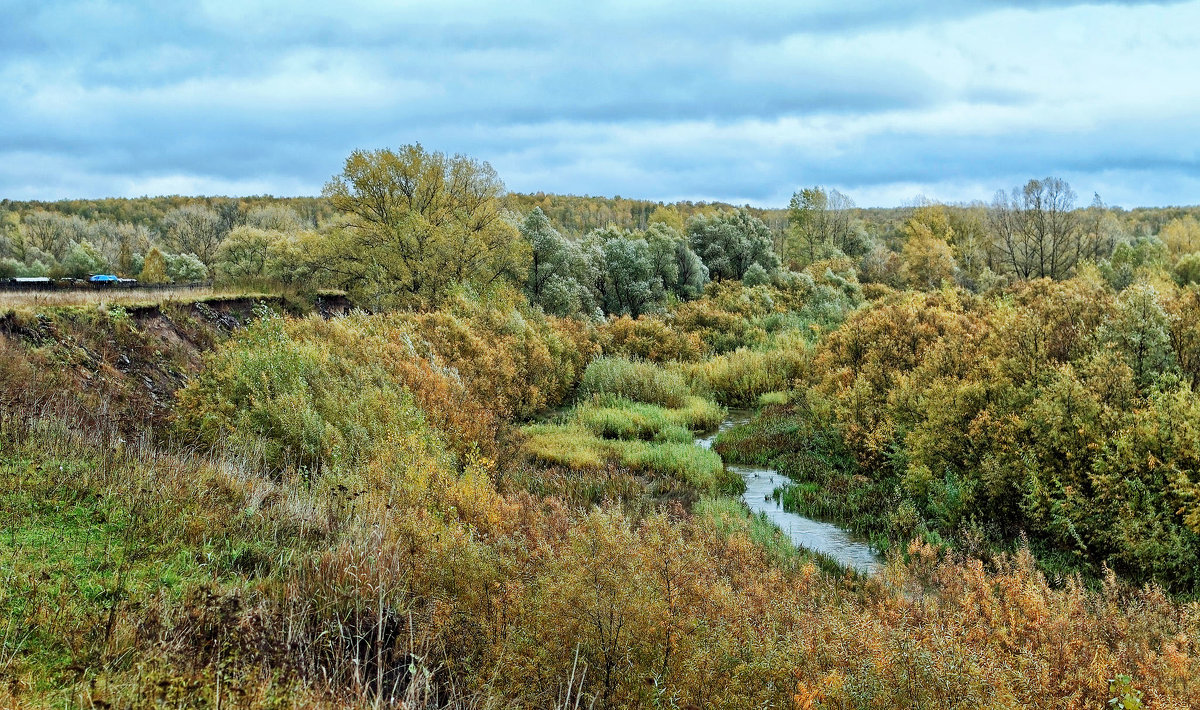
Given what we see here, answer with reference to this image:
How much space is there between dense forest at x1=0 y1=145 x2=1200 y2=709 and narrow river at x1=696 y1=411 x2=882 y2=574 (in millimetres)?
341

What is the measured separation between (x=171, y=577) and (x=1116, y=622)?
736 cm

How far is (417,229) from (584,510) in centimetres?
2686

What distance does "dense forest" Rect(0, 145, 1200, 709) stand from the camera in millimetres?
4508

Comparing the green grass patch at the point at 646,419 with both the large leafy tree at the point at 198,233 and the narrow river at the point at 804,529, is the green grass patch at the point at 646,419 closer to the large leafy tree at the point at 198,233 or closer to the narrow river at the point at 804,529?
the narrow river at the point at 804,529

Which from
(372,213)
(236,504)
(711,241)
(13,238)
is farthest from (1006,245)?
(13,238)

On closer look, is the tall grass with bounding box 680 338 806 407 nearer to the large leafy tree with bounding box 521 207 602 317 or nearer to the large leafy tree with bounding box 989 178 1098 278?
the large leafy tree with bounding box 521 207 602 317

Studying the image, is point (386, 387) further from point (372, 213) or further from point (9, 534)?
point (372, 213)

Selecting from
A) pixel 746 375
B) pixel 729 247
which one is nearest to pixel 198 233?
pixel 729 247

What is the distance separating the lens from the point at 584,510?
9.09 metres

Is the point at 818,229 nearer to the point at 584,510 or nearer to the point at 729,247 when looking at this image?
the point at 729,247

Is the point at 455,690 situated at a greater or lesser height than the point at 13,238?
lesser

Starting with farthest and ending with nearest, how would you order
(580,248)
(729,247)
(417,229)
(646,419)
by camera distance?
(729,247) → (580,248) → (417,229) → (646,419)

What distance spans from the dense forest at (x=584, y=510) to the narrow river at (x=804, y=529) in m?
0.34

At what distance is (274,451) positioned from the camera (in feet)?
33.6
